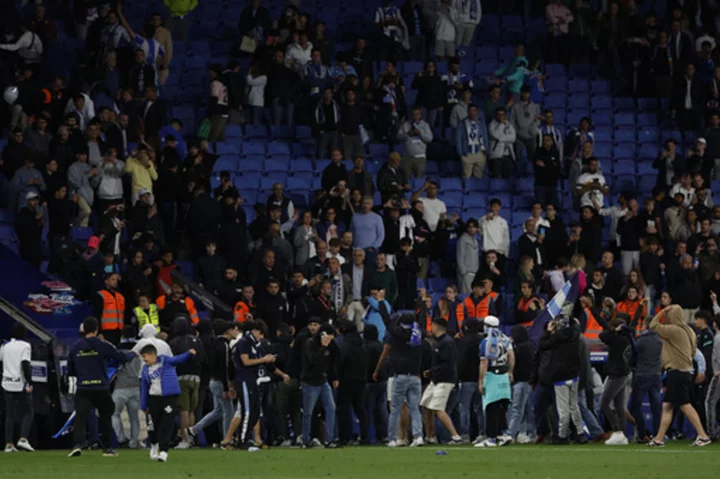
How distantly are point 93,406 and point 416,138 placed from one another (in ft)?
38.9

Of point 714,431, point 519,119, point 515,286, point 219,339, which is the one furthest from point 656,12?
point 219,339

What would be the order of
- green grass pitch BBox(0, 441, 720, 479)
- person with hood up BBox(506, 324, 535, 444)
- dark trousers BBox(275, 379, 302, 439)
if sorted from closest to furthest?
1. green grass pitch BBox(0, 441, 720, 479)
2. person with hood up BBox(506, 324, 535, 444)
3. dark trousers BBox(275, 379, 302, 439)

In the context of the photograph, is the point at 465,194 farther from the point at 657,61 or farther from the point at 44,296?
the point at 44,296

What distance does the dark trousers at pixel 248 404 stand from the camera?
2278cm

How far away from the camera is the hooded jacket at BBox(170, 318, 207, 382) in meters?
22.9

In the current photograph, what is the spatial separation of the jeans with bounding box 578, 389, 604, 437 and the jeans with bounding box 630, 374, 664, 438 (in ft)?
1.87

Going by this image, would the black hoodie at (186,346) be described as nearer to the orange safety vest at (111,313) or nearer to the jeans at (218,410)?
the jeans at (218,410)

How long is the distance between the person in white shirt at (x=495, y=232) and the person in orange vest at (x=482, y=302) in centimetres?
251

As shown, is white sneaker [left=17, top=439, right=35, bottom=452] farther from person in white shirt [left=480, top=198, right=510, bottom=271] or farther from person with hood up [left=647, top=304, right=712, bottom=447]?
person in white shirt [left=480, top=198, right=510, bottom=271]

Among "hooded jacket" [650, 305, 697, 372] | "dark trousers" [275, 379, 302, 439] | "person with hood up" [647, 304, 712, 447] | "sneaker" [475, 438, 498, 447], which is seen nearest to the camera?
"person with hood up" [647, 304, 712, 447]

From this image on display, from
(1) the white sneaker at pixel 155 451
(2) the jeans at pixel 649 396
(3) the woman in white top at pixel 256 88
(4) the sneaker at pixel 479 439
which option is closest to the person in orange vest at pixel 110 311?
(1) the white sneaker at pixel 155 451

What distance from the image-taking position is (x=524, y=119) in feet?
108

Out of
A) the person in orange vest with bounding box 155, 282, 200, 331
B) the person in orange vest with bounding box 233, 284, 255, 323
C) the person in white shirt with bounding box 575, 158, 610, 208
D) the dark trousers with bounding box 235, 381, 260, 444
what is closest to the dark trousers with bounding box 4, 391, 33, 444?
the dark trousers with bounding box 235, 381, 260, 444

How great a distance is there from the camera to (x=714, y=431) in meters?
24.6
